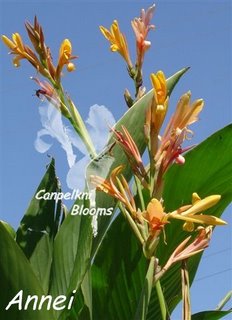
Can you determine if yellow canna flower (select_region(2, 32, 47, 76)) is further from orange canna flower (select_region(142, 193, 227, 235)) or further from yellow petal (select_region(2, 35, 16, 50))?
orange canna flower (select_region(142, 193, 227, 235))

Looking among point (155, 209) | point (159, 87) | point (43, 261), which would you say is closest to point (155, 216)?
point (155, 209)

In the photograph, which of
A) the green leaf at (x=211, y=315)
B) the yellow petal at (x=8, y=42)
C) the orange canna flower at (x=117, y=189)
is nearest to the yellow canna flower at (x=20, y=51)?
the yellow petal at (x=8, y=42)

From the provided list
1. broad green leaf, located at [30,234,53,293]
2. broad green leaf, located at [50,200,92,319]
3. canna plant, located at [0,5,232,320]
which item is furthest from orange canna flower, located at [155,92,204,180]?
broad green leaf, located at [30,234,53,293]

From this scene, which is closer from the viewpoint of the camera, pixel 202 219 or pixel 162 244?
pixel 202 219

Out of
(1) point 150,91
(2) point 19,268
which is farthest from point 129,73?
(2) point 19,268

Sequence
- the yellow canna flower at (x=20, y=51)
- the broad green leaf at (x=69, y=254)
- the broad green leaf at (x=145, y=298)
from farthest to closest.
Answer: the yellow canna flower at (x=20, y=51) < the broad green leaf at (x=69, y=254) < the broad green leaf at (x=145, y=298)

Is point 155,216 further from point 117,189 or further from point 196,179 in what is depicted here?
point 196,179

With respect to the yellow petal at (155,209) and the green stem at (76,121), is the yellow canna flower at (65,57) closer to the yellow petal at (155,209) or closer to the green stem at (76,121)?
the green stem at (76,121)

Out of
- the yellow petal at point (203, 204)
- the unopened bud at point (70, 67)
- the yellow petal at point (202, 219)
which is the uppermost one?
the unopened bud at point (70, 67)
